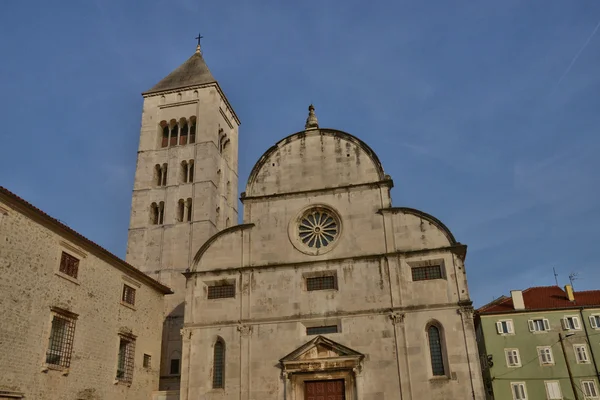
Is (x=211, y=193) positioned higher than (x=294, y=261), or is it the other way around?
(x=211, y=193)

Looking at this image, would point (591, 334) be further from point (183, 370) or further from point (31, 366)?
point (31, 366)

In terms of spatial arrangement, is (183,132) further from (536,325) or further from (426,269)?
(536,325)

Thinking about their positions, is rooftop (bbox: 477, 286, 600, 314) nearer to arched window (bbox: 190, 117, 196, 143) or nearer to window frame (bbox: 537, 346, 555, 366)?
window frame (bbox: 537, 346, 555, 366)

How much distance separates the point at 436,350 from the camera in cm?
2106

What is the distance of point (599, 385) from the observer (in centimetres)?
3256

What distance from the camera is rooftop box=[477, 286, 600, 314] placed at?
35.4 m

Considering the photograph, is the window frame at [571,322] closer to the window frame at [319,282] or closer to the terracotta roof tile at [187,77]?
the window frame at [319,282]

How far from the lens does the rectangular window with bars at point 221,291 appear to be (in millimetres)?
23797

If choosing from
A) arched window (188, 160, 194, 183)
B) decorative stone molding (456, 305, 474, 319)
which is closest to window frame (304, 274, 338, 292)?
decorative stone molding (456, 305, 474, 319)

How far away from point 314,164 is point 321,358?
9086mm

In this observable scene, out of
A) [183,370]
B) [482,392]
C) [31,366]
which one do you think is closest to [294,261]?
[183,370]

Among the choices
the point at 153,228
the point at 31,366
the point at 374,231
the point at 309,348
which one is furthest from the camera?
the point at 153,228

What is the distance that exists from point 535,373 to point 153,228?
27473 mm

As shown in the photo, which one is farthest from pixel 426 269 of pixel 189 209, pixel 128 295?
pixel 189 209
